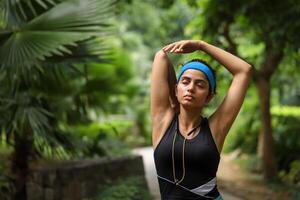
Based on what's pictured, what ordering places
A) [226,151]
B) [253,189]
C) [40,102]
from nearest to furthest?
[40,102]
[253,189]
[226,151]

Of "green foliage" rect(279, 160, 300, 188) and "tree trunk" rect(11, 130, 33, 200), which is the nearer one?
"tree trunk" rect(11, 130, 33, 200)

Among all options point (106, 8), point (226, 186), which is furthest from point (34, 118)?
point (226, 186)

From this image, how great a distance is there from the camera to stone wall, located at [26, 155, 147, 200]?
253 inches

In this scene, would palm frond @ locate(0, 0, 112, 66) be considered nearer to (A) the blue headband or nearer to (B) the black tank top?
(A) the blue headband

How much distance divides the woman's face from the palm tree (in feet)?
9.07

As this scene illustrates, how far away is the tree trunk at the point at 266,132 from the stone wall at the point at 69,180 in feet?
11.9

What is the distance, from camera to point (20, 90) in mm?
6199

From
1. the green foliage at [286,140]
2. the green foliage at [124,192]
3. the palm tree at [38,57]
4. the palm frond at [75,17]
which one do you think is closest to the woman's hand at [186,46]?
the palm tree at [38,57]

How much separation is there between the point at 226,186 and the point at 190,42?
671 cm

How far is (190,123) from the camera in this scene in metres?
2.44

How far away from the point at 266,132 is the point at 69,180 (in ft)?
14.3

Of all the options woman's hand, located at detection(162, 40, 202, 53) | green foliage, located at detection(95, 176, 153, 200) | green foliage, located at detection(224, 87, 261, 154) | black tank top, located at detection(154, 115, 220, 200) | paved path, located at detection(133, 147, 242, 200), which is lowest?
green foliage, located at detection(224, 87, 261, 154)

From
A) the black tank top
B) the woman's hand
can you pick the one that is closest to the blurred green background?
the woman's hand

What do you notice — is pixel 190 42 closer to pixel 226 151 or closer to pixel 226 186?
pixel 226 186
